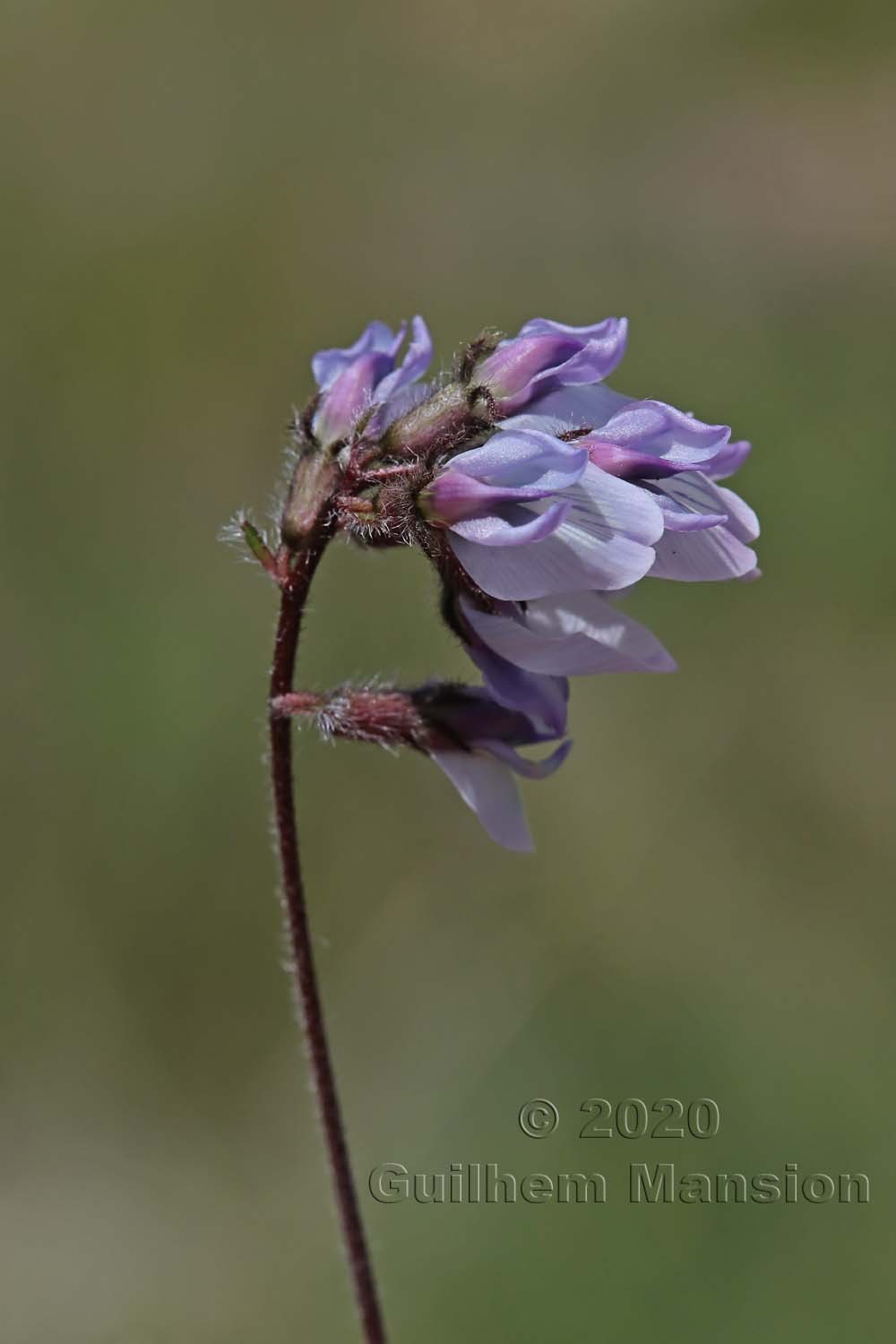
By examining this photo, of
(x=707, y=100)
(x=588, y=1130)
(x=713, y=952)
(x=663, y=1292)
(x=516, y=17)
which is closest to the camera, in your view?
(x=663, y=1292)

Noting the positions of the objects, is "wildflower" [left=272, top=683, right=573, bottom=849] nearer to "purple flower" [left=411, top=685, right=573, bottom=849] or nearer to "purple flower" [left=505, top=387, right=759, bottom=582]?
"purple flower" [left=411, top=685, right=573, bottom=849]

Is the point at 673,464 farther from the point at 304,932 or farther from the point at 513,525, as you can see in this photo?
the point at 304,932

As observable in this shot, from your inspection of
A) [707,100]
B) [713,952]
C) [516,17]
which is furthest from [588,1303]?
[516,17]

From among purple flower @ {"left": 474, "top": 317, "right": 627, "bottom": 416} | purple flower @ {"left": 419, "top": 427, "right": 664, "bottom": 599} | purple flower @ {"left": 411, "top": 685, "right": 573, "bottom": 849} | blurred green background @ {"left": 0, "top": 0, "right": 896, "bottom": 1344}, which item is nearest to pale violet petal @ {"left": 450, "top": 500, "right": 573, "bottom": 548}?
purple flower @ {"left": 419, "top": 427, "right": 664, "bottom": 599}

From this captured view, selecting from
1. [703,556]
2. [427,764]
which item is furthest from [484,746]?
[427,764]

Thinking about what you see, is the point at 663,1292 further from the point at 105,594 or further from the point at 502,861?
the point at 105,594

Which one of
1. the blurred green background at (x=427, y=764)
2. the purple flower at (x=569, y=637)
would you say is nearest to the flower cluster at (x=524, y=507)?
the purple flower at (x=569, y=637)

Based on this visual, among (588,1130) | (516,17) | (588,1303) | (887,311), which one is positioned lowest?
(588,1303)
